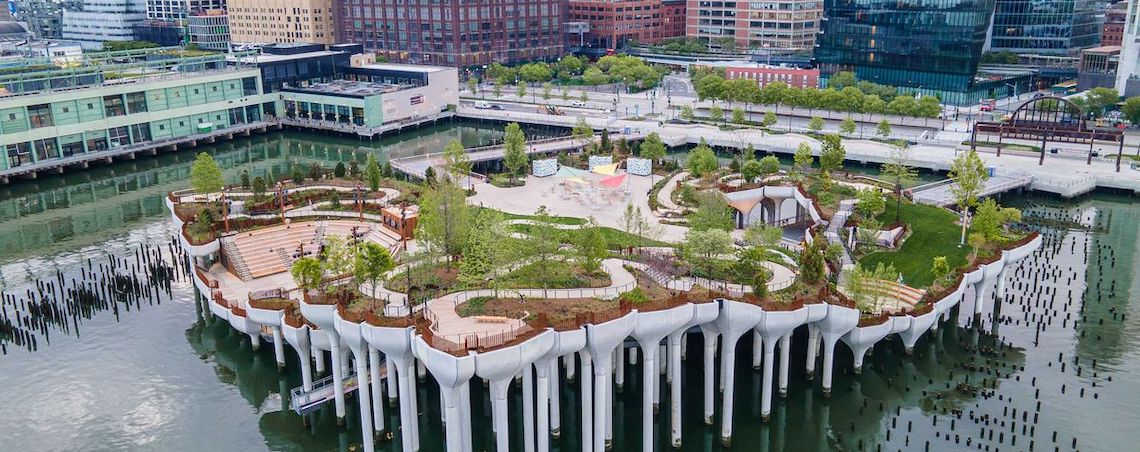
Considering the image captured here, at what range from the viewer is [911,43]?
160 metres

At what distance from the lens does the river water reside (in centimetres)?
5428

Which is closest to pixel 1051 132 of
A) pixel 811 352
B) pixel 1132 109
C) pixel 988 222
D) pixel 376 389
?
pixel 1132 109

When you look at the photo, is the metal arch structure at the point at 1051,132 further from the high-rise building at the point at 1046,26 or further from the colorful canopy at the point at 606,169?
the high-rise building at the point at 1046,26

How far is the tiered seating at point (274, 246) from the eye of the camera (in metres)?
72.4

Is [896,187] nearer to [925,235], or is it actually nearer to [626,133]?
[925,235]

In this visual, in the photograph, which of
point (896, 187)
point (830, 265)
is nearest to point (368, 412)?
point (830, 265)

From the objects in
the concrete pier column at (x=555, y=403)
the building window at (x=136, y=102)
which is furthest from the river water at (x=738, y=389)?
the building window at (x=136, y=102)

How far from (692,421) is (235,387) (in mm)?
29973

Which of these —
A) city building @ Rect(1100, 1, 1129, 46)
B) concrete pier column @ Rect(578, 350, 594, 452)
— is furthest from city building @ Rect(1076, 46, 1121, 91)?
concrete pier column @ Rect(578, 350, 594, 452)

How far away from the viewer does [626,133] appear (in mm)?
134750

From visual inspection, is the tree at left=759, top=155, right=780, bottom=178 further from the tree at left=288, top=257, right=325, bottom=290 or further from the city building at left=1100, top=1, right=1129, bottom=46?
the city building at left=1100, top=1, right=1129, bottom=46

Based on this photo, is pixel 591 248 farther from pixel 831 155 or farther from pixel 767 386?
pixel 831 155

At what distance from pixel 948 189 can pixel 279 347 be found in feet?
240

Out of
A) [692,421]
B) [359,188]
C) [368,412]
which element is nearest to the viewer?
[368,412]
